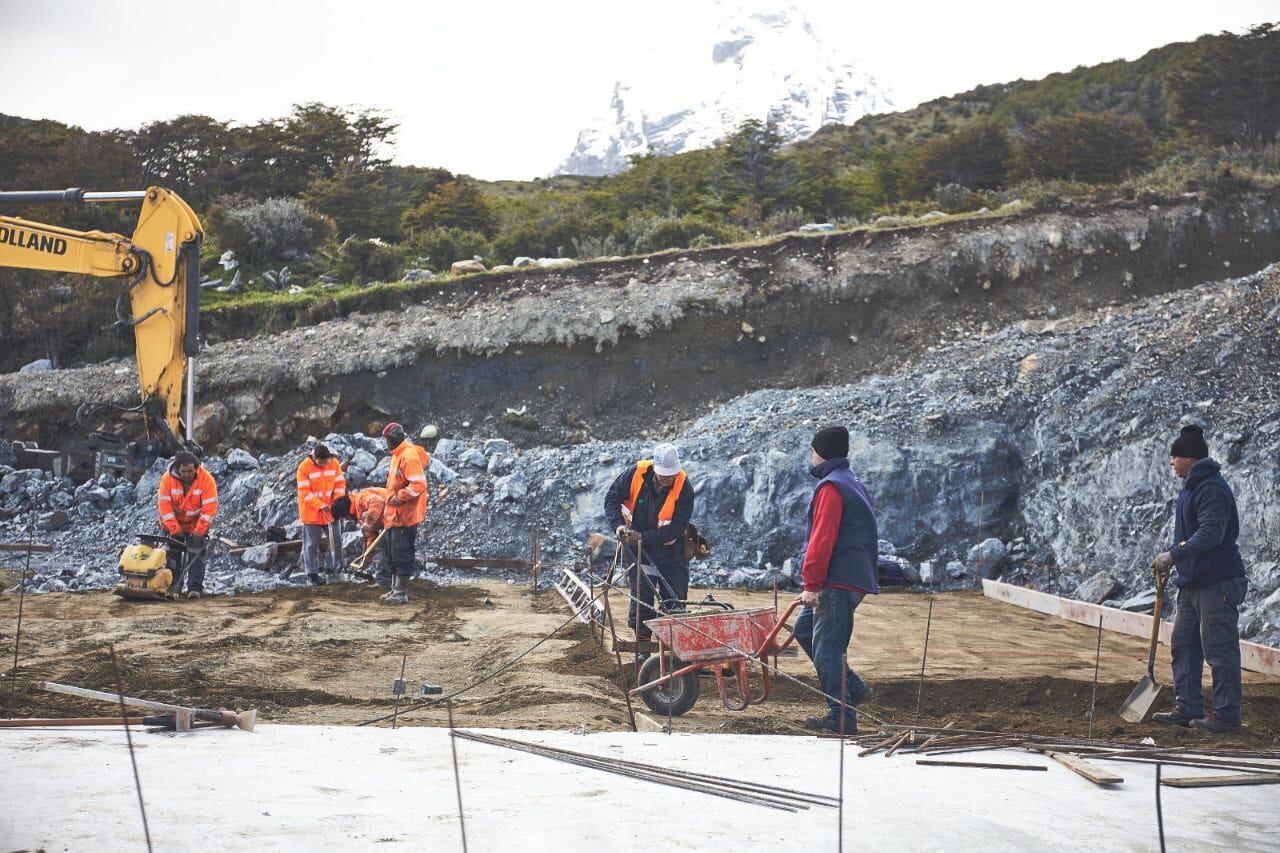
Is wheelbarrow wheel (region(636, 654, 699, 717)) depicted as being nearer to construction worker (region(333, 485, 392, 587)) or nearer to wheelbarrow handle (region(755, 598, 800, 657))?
wheelbarrow handle (region(755, 598, 800, 657))

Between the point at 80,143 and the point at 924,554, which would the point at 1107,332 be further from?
the point at 80,143

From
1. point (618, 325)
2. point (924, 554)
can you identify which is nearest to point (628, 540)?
point (924, 554)

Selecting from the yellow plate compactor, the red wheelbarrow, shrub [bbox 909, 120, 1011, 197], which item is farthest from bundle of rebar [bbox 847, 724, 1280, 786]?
shrub [bbox 909, 120, 1011, 197]

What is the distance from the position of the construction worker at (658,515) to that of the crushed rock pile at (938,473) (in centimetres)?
698

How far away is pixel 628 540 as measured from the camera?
26.2 feet

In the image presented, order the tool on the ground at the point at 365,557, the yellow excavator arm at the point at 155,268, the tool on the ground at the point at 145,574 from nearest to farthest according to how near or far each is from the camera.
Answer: the tool on the ground at the point at 145,574, the yellow excavator arm at the point at 155,268, the tool on the ground at the point at 365,557

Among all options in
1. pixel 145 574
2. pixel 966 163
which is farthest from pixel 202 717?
pixel 966 163

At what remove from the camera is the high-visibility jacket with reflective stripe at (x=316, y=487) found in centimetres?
1319

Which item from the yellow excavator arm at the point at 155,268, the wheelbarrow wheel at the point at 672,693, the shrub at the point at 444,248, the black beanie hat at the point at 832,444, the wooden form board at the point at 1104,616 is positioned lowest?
the wooden form board at the point at 1104,616

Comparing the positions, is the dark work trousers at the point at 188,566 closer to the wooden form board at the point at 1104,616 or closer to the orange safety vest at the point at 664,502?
the orange safety vest at the point at 664,502

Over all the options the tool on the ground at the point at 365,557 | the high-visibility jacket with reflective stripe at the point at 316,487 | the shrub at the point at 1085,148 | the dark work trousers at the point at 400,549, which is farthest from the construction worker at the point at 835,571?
the shrub at the point at 1085,148

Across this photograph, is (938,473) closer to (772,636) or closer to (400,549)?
(400,549)

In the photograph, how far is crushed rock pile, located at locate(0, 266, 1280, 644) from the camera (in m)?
14.3

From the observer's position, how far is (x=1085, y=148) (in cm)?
3181
